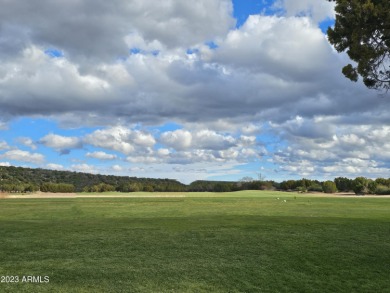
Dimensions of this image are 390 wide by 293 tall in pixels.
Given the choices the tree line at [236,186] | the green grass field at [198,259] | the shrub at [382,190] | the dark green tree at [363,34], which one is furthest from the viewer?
the tree line at [236,186]

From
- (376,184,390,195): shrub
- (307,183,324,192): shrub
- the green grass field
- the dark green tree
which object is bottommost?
the green grass field

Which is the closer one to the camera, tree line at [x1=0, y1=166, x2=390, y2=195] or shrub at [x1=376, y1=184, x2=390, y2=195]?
shrub at [x1=376, y1=184, x2=390, y2=195]

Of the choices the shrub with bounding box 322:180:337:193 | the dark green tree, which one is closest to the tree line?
the shrub with bounding box 322:180:337:193

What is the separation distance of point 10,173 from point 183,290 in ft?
647

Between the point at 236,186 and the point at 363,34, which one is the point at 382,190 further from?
the point at 363,34

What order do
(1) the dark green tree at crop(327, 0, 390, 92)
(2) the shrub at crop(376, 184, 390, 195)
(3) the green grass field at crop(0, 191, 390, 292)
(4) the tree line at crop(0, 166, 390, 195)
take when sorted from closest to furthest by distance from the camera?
(3) the green grass field at crop(0, 191, 390, 292) → (1) the dark green tree at crop(327, 0, 390, 92) → (2) the shrub at crop(376, 184, 390, 195) → (4) the tree line at crop(0, 166, 390, 195)

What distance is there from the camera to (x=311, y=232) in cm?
1894

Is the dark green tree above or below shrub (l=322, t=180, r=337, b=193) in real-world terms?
above

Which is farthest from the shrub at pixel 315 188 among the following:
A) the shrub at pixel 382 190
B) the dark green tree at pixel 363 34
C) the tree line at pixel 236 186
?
the dark green tree at pixel 363 34

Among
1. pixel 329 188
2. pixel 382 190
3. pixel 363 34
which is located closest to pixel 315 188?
pixel 329 188

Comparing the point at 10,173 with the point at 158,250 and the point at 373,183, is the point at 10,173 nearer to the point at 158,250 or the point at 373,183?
the point at 373,183

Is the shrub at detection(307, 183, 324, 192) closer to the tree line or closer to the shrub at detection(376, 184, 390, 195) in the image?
the tree line

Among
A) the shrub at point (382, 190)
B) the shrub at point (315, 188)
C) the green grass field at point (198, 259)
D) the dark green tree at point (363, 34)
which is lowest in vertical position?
the green grass field at point (198, 259)

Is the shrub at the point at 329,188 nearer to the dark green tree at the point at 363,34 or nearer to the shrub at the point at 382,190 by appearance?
the shrub at the point at 382,190
